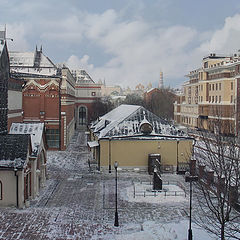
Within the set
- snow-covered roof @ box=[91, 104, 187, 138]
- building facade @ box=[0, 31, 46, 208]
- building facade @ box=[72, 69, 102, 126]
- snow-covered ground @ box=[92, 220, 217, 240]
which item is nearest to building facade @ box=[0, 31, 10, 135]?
building facade @ box=[0, 31, 46, 208]

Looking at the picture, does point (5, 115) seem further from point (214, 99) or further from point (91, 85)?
point (91, 85)

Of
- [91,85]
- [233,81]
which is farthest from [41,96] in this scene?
[91,85]

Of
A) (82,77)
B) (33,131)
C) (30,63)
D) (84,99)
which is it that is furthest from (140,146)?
(82,77)

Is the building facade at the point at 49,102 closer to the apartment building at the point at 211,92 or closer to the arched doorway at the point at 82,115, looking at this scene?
the apartment building at the point at 211,92

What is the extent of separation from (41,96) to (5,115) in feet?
49.2

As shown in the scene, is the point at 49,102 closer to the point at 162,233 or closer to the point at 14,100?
the point at 14,100

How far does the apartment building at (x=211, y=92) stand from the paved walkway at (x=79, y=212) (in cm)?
2356

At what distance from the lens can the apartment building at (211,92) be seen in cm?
5269

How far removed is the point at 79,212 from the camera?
19000 millimetres

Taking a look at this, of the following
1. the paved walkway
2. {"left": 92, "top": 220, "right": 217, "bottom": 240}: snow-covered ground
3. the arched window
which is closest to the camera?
{"left": 92, "top": 220, "right": 217, "bottom": 240}: snow-covered ground

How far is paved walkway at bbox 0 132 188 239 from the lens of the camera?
53.5 ft

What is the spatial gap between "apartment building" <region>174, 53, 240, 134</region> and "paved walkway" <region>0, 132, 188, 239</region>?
23557mm

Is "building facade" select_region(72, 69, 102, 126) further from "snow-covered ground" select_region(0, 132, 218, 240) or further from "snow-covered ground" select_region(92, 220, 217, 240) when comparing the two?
"snow-covered ground" select_region(92, 220, 217, 240)

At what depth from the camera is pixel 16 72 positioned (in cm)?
4106
